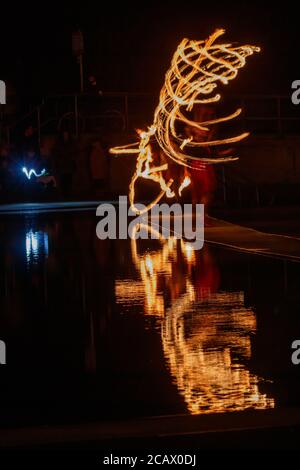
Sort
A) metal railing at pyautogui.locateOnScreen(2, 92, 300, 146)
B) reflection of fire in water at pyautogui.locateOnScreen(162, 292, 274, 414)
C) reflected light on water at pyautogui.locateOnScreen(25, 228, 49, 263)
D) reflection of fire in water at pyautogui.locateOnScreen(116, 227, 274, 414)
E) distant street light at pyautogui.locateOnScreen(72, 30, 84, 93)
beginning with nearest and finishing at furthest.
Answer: reflection of fire in water at pyautogui.locateOnScreen(162, 292, 274, 414) < reflection of fire in water at pyautogui.locateOnScreen(116, 227, 274, 414) < reflected light on water at pyautogui.locateOnScreen(25, 228, 49, 263) < metal railing at pyautogui.locateOnScreen(2, 92, 300, 146) < distant street light at pyautogui.locateOnScreen(72, 30, 84, 93)

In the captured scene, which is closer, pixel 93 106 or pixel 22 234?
pixel 22 234

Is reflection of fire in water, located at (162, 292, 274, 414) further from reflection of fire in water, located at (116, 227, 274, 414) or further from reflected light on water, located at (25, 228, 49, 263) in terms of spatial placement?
reflected light on water, located at (25, 228, 49, 263)

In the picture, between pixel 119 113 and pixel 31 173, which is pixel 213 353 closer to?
pixel 31 173

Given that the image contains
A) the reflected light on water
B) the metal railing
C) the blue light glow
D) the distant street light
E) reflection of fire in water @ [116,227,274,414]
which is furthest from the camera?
the distant street light

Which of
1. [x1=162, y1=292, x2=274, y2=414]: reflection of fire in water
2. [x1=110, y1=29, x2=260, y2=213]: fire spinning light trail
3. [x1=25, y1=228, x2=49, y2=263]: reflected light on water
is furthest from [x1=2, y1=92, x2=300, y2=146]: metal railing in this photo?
[x1=162, y1=292, x2=274, y2=414]: reflection of fire in water

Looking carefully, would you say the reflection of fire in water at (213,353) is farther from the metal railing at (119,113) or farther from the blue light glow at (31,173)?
the metal railing at (119,113)

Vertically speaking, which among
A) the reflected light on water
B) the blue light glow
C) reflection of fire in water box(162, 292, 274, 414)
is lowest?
reflection of fire in water box(162, 292, 274, 414)

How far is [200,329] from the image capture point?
11125 millimetres

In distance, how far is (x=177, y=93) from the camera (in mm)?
25672

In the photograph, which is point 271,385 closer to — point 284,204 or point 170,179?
Result: point 170,179

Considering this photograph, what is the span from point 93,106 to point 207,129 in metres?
12.5

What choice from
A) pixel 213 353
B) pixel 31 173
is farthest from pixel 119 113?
pixel 213 353

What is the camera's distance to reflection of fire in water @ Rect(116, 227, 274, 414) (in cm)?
839
